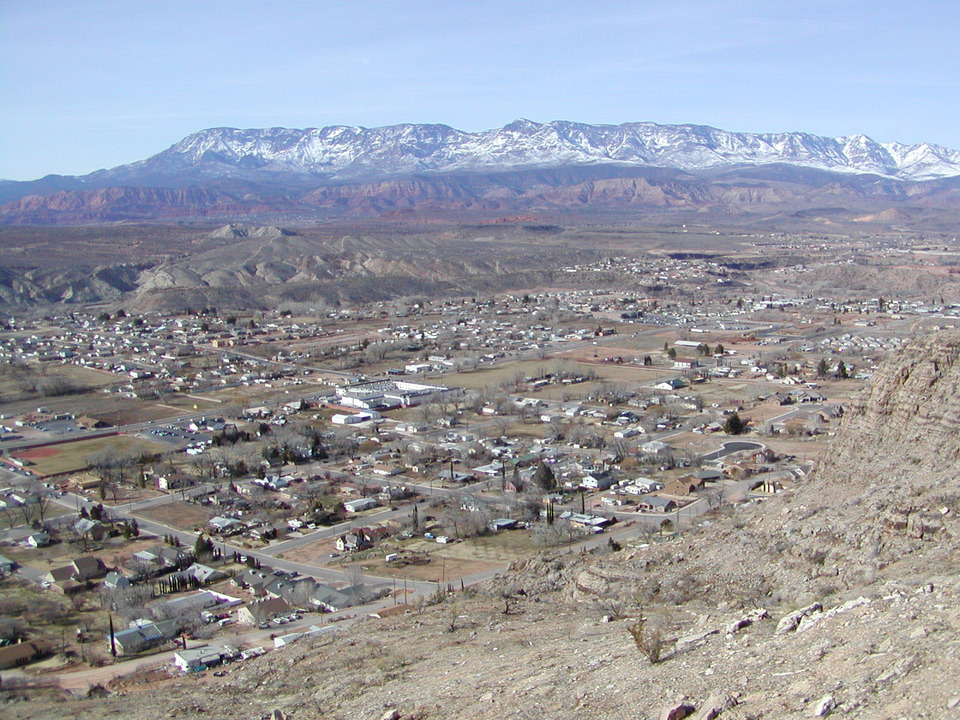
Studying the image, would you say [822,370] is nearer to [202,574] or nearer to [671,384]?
[671,384]

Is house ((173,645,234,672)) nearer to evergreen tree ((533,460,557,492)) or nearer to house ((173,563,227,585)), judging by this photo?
house ((173,563,227,585))

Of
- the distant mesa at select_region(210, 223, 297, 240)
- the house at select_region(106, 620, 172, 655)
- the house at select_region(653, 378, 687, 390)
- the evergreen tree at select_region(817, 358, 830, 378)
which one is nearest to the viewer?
the house at select_region(106, 620, 172, 655)

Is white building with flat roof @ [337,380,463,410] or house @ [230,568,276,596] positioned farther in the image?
white building with flat roof @ [337,380,463,410]

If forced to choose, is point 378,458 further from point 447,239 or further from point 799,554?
point 447,239

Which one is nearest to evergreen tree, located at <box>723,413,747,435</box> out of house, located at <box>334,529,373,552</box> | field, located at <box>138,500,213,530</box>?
house, located at <box>334,529,373,552</box>

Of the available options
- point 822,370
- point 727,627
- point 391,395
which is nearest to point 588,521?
point 727,627
